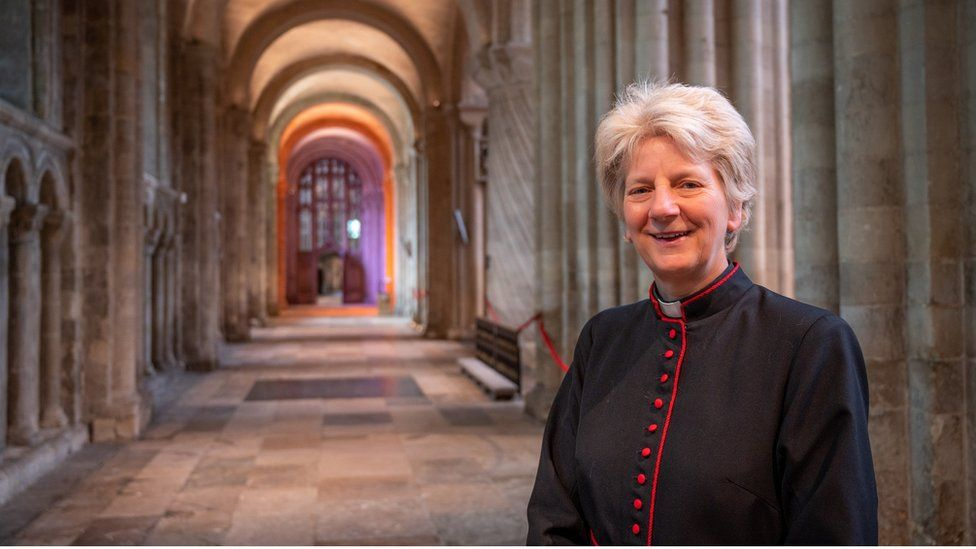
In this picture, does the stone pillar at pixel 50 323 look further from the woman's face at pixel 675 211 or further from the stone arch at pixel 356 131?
the stone arch at pixel 356 131

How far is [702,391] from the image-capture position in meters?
1.72

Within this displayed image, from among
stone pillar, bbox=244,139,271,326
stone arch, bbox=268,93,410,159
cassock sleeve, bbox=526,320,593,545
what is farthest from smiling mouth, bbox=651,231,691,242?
stone arch, bbox=268,93,410,159

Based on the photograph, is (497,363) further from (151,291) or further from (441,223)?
(441,223)

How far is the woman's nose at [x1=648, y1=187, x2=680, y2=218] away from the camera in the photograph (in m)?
1.69

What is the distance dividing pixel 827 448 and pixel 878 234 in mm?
2956

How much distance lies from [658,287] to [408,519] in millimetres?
4105

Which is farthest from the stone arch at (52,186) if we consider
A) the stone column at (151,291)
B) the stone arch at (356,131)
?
the stone arch at (356,131)

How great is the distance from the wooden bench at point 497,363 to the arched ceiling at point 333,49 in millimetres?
10823

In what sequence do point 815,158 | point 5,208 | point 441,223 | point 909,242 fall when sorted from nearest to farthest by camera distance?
1. point 909,242
2. point 815,158
3. point 5,208
4. point 441,223

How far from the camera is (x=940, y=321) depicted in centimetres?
399

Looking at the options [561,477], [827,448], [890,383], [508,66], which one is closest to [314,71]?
[508,66]

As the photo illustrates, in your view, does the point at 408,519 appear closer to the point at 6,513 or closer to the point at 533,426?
the point at 6,513

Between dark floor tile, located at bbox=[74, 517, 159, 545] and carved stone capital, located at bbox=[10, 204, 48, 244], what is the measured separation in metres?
2.67

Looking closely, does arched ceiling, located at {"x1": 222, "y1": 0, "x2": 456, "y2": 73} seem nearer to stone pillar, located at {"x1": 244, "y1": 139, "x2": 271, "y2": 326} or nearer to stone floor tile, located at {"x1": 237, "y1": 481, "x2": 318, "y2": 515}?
stone pillar, located at {"x1": 244, "y1": 139, "x2": 271, "y2": 326}
